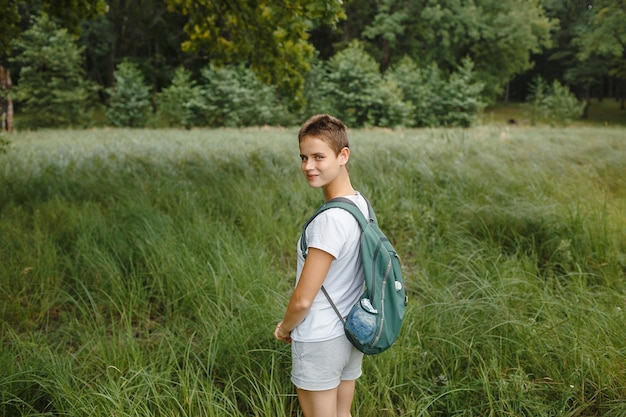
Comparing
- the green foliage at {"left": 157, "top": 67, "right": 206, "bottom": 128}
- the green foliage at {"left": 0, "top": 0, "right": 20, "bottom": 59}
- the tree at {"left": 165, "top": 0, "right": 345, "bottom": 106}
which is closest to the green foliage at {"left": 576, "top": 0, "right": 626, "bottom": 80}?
the green foliage at {"left": 157, "top": 67, "right": 206, "bottom": 128}

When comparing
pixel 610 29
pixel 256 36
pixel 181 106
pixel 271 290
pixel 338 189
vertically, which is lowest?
pixel 271 290

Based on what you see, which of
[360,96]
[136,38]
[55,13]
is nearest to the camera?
[55,13]

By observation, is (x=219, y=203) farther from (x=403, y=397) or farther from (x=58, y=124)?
(x=58, y=124)

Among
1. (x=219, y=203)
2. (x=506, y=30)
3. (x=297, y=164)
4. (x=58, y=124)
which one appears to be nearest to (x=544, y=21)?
(x=506, y=30)

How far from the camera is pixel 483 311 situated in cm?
316

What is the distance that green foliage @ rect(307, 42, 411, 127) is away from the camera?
1043 inches

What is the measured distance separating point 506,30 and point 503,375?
4175cm

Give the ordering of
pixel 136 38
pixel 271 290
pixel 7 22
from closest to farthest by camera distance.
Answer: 1. pixel 271 290
2. pixel 7 22
3. pixel 136 38

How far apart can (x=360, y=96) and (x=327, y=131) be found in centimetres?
2545

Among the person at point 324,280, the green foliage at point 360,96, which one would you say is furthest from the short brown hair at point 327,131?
the green foliage at point 360,96

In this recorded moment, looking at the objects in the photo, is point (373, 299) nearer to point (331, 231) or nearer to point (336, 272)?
point (336, 272)

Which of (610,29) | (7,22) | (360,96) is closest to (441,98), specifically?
(360,96)

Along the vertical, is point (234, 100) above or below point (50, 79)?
below

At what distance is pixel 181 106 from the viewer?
30.4 metres
